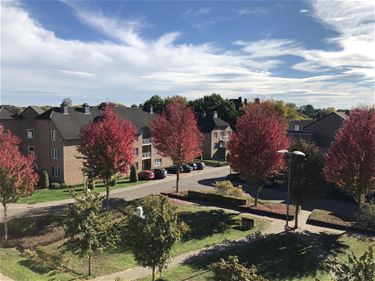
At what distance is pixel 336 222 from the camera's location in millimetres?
28297

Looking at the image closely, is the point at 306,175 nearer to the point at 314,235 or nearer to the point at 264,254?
the point at 314,235

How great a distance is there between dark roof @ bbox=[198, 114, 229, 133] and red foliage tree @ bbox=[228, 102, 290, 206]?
37693mm

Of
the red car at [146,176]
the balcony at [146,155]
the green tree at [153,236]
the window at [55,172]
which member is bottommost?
the red car at [146,176]

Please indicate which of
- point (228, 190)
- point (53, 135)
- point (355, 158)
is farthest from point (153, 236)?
point (53, 135)

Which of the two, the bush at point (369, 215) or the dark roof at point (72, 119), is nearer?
the bush at point (369, 215)

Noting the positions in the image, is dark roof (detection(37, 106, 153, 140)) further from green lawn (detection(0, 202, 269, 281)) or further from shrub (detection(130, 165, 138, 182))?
green lawn (detection(0, 202, 269, 281))

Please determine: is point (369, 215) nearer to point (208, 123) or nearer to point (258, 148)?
point (258, 148)

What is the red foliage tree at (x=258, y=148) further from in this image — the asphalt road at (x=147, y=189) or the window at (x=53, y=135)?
the window at (x=53, y=135)

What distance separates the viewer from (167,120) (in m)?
41.2

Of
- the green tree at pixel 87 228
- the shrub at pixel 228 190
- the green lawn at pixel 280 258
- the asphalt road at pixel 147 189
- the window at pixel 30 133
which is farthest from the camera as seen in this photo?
the window at pixel 30 133

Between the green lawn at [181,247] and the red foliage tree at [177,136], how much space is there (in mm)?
7926

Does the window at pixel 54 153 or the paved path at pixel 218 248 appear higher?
the window at pixel 54 153

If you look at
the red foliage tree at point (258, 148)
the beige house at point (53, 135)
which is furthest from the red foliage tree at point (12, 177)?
the beige house at point (53, 135)

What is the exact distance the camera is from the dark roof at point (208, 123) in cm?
6931
